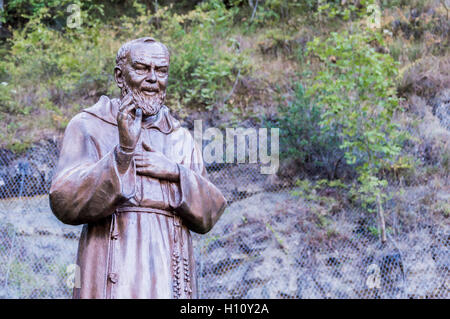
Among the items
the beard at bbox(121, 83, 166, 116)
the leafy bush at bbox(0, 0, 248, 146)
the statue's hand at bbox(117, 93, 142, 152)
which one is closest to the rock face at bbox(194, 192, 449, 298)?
the leafy bush at bbox(0, 0, 248, 146)

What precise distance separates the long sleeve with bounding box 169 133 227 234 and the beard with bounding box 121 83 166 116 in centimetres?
38

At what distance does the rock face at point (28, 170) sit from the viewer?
11922 mm

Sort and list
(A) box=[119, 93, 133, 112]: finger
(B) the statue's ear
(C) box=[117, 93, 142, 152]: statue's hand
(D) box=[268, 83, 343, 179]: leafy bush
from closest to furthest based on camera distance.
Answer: (C) box=[117, 93, 142, 152]: statue's hand < (A) box=[119, 93, 133, 112]: finger < (B) the statue's ear < (D) box=[268, 83, 343, 179]: leafy bush

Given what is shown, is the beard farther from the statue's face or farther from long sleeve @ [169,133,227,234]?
long sleeve @ [169,133,227,234]

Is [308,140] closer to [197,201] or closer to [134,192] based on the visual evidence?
[197,201]

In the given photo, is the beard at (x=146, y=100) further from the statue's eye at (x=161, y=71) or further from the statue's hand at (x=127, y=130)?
the statue's hand at (x=127, y=130)

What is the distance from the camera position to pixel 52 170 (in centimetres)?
1245

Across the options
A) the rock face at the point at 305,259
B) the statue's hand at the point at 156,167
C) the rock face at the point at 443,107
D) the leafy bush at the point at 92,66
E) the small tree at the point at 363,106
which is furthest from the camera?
the leafy bush at the point at 92,66

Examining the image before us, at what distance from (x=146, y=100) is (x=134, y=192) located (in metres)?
0.65

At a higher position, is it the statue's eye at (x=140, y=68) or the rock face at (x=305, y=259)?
the statue's eye at (x=140, y=68)

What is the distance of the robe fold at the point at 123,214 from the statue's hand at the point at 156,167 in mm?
38

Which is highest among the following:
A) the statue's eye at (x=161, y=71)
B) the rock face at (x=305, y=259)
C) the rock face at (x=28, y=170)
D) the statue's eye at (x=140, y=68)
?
the statue's eye at (x=140, y=68)

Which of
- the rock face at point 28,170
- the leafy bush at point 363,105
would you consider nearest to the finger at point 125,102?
the leafy bush at point 363,105

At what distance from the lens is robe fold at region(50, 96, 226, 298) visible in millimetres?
3461
